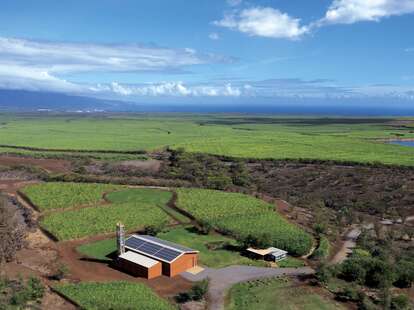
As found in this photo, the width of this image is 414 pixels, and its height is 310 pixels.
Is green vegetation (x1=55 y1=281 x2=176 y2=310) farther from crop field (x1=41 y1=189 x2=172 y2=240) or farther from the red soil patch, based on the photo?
the red soil patch

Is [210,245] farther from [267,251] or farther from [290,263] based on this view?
[290,263]

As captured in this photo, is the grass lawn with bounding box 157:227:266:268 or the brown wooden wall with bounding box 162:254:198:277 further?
the grass lawn with bounding box 157:227:266:268

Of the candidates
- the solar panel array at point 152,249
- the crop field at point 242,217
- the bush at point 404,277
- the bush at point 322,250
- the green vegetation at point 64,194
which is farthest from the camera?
the green vegetation at point 64,194

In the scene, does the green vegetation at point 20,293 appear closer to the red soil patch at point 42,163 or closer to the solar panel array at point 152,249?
the solar panel array at point 152,249

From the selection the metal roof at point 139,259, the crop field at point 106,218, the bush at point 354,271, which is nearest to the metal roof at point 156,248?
the metal roof at point 139,259

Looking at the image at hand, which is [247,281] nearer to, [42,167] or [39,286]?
[39,286]

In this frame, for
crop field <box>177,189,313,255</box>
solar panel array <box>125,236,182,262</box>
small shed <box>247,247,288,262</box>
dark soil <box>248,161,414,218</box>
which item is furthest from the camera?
dark soil <box>248,161,414,218</box>

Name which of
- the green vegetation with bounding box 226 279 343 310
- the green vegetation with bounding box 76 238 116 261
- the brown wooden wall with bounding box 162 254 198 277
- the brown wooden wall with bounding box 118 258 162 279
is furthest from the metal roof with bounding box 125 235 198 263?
the green vegetation with bounding box 226 279 343 310
